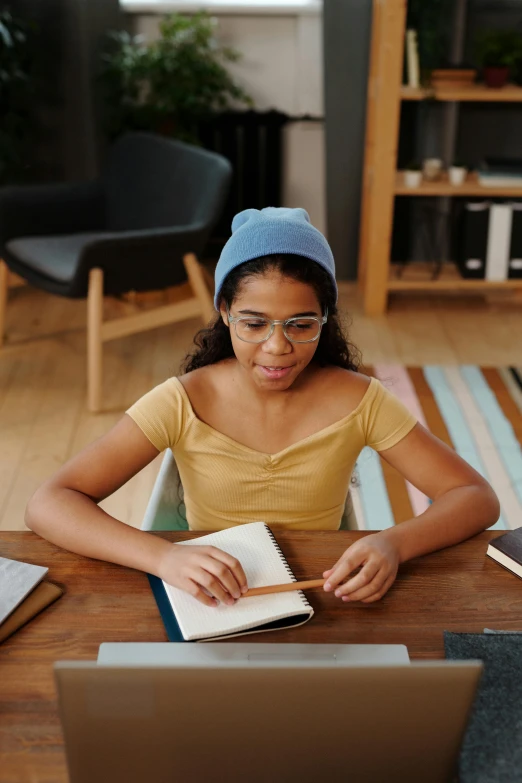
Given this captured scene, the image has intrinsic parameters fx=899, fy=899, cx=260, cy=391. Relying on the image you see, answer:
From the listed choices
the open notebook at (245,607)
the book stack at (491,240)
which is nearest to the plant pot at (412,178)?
the book stack at (491,240)

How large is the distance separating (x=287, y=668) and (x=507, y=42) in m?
3.53

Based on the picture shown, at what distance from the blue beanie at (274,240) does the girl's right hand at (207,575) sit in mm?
427

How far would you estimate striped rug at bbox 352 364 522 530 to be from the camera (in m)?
2.53

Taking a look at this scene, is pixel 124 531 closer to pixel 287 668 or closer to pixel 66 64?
pixel 287 668

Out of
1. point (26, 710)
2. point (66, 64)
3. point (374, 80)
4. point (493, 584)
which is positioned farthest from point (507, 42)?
point (26, 710)

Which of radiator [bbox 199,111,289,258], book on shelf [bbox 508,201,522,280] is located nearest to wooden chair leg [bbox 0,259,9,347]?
radiator [bbox 199,111,289,258]

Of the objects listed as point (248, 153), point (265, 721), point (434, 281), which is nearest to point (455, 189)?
point (434, 281)

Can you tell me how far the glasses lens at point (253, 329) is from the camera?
1281 mm

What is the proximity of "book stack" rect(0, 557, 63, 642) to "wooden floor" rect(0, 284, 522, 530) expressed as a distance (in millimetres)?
1327

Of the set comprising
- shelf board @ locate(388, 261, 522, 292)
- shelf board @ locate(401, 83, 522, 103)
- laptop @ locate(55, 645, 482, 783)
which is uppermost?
shelf board @ locate(401, 83, 522, 103)

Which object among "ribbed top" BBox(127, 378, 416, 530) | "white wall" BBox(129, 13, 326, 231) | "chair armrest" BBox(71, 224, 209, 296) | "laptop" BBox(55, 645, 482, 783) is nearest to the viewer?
"laptop" BBox(55, 645, 482, 783)

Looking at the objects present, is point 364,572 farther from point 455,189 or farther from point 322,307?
point 455,189

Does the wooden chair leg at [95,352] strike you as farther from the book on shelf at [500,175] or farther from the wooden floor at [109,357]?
the book on shelf at [500,175]

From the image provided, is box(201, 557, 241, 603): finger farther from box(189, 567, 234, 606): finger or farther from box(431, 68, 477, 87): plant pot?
box(431, 68, 477, 87): plant pot
